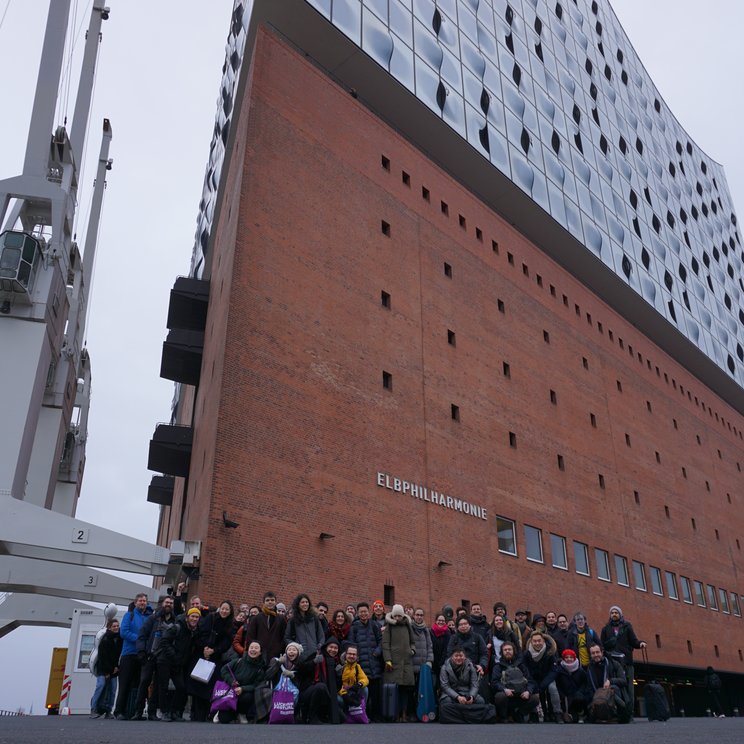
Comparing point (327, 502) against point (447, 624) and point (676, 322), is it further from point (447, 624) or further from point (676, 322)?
point (676, 322)

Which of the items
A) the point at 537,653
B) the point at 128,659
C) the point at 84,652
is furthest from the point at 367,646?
the point at 84,652

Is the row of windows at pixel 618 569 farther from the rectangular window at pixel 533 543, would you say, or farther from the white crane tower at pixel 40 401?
the white crane tower at pixel 40 401

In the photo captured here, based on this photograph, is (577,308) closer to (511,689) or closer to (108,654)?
(511,689)

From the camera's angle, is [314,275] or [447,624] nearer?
[447,624]

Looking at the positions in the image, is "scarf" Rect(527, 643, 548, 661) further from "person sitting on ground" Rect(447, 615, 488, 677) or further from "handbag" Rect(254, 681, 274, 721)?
"handbag" Rect(254, 681, 274, 721)

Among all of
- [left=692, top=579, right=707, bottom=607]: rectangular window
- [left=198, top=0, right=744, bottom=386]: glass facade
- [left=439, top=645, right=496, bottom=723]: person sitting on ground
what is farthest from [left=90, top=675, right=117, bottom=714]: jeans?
[left=692, top=579, right=707, bottom=607]: rectangular window

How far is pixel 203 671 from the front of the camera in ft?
31.1

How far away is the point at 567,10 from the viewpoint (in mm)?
39562

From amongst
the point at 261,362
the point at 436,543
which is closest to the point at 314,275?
the point at 261,362

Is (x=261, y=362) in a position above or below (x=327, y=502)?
above

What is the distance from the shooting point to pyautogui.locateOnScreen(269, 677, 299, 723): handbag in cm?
894

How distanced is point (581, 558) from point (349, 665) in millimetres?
18036

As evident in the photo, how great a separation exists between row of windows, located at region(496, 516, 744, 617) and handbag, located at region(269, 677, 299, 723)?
1365 cm

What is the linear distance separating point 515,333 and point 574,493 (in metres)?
5.83
